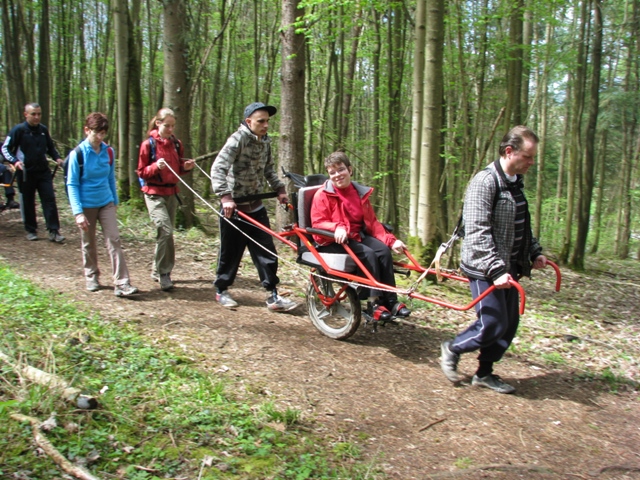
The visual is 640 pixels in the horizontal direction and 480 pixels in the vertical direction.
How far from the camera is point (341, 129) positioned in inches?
582

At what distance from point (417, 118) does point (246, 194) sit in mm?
3331

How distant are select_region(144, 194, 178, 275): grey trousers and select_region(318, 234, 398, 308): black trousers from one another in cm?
244

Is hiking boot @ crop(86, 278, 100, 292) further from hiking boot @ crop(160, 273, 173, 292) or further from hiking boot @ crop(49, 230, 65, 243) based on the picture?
hiking boot @ crop(49, 230, 65, 243)

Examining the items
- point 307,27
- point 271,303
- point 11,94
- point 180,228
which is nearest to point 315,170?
point 180,228

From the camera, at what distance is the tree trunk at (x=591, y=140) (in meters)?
13.2

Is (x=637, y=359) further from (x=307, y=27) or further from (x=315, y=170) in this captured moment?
(x=315, y=170)

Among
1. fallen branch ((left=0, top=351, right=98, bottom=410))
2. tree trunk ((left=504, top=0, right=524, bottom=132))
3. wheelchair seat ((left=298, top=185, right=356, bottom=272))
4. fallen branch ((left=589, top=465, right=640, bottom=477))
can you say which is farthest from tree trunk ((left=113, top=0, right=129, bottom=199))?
fallen branch ((left=589, top=465, right=640, bottom=477))

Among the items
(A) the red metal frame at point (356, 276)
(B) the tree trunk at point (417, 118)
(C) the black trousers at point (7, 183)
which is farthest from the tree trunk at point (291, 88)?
(C) the black trousers at point (7, 183)

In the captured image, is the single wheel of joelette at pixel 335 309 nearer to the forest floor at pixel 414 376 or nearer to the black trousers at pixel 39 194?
the forest floor at pixel 414 376

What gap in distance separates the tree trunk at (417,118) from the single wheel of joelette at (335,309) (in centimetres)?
247

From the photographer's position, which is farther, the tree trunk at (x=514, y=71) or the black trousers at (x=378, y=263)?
the tree trunk at (x=514, y=71)

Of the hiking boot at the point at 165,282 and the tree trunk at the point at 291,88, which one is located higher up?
the tree trunk at the point at 291,88

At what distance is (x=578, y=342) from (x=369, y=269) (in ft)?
10.4

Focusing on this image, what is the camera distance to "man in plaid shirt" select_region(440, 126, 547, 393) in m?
4.17
